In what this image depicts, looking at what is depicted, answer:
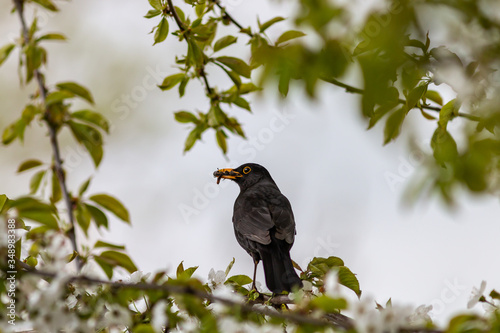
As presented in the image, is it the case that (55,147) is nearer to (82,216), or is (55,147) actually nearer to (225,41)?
(82,216)

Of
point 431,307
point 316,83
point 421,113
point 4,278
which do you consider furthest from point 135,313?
point 421,113

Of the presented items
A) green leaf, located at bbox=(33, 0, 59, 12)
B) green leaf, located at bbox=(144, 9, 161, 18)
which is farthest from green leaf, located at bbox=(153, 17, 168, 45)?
green leaf, located at bbox=(33, 0, 59, 12)

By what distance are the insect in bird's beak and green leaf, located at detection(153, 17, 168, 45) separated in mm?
1731

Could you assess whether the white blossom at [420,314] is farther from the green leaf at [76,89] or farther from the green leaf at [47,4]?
the green leaf at [47,4]

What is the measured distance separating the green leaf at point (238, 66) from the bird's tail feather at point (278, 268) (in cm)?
116

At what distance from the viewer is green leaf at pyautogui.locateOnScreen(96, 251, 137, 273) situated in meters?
1.54

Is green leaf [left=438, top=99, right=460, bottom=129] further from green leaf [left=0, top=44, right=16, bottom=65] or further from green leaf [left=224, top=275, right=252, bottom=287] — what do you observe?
green leaf [left=0, top=44, right=16, bottom=65]

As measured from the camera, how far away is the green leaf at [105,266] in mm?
1542

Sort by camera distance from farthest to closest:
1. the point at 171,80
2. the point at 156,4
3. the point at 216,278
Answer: the point at 171,80
the point at 156,4
the point at 216,278

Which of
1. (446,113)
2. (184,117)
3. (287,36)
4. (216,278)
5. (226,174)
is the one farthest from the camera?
(226,174)

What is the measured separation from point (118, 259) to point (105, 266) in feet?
0.13

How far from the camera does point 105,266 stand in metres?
1.55

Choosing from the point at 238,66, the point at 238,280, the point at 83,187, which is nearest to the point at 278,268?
the point at 238,280

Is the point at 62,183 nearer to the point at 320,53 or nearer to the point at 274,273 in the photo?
the point at 320,53
